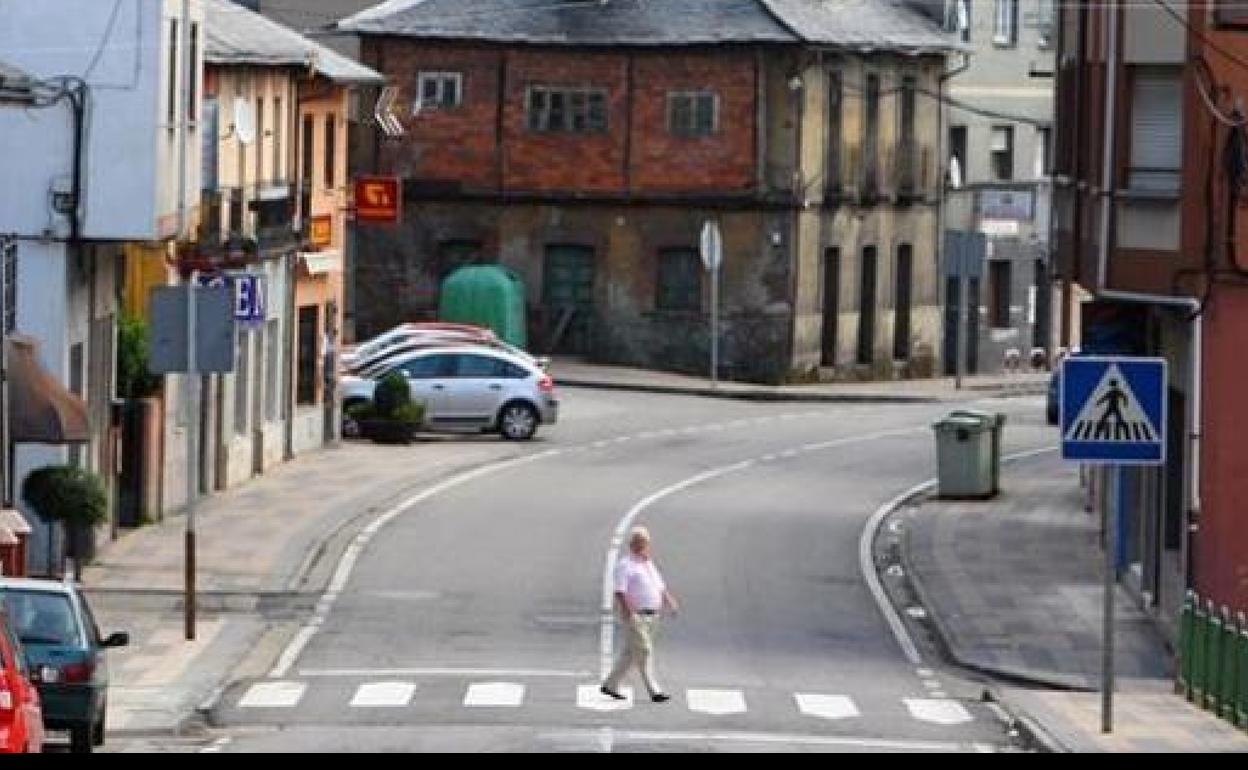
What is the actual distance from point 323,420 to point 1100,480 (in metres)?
15.3

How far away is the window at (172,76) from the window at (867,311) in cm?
3768

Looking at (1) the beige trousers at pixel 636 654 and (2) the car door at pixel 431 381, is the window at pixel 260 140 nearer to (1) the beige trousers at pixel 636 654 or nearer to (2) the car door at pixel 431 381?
(2) the car door at pixel 431 381

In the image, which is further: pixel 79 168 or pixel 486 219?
pixel 486 219

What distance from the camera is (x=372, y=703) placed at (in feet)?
94.0

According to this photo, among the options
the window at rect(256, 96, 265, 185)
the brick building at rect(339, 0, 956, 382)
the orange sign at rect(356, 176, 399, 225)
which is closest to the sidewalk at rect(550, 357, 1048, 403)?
the brick building at rect(339, 0, 956, 382)

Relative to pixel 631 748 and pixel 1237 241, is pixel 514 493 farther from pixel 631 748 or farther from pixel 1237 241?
pixel 631 748

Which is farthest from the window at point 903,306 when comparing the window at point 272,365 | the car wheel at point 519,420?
the window at point 272,365

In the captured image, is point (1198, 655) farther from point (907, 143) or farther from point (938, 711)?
point (907, 143)

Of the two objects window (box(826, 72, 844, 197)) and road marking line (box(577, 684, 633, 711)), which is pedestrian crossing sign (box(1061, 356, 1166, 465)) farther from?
window (box(826, 72, 844, 197))

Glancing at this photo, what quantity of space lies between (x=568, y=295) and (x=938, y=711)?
1734 inches

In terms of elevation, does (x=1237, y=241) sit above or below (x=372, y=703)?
above

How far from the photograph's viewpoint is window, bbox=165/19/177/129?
3881 cm

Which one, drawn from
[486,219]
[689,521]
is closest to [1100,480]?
[689,521]

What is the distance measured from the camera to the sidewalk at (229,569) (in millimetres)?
30469
